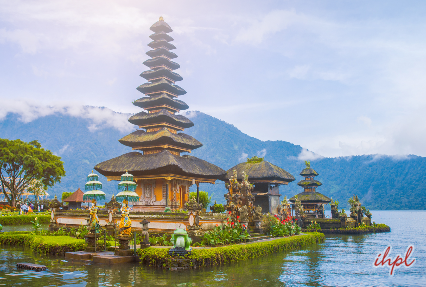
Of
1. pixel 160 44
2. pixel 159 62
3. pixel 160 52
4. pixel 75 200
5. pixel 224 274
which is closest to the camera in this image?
pixel 224 274

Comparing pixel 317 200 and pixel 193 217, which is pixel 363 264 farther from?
pixel 317 200

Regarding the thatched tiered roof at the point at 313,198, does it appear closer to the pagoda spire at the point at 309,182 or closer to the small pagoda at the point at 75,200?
the pagoda spire at the point at 309,182

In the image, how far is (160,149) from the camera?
125ft

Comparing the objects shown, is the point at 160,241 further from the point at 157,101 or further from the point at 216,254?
the point at 157,101

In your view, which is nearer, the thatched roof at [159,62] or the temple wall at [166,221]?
the temple wall at [166,221]

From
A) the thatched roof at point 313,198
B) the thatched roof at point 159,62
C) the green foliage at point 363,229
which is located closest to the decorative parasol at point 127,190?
the thatched roof at point 159,62

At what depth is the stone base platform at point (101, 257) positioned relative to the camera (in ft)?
60.9

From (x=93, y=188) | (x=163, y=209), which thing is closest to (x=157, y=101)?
(x=163, y=209)

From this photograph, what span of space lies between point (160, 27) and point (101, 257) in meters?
31.6

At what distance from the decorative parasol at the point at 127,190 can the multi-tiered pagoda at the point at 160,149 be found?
981 centimetres

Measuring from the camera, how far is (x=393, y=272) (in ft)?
62.7

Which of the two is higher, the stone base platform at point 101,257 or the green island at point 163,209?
the green island at point 163,209

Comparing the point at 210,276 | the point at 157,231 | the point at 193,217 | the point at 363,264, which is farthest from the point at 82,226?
→ the point at 363,264

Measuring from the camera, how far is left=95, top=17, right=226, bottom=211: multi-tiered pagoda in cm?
3491
